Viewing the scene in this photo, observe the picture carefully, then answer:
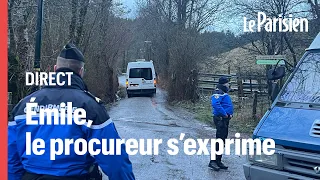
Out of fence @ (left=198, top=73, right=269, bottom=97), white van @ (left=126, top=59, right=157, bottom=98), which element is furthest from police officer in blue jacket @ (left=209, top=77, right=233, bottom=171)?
white van @ (left=126, top=59, right=157, bottom=98)

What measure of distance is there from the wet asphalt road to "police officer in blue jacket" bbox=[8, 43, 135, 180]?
4258 millimetres

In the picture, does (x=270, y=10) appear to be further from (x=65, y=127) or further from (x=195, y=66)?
(x=65, y=127)

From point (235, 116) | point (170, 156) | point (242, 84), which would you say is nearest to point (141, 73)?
point (242, 84)

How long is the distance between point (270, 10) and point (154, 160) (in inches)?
397

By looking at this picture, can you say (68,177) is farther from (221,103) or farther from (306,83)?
(221,103)

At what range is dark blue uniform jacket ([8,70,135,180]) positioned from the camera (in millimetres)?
2824

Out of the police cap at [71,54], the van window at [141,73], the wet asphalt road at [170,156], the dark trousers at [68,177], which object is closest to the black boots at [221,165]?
the wet asphalt road at [170,156]

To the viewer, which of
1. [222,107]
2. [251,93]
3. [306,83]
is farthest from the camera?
[251,93]

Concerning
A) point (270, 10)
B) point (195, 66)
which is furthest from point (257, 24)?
point (195, 66)

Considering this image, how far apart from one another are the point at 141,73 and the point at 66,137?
83.0ft

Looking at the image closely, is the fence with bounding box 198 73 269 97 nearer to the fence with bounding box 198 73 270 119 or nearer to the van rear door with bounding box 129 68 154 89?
the fence with bounding box 198 73 270 119

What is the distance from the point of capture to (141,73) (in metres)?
28.1

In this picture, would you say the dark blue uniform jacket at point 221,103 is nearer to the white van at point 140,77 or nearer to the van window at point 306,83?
the van window at point 306,83

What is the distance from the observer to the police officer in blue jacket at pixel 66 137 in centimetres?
282
